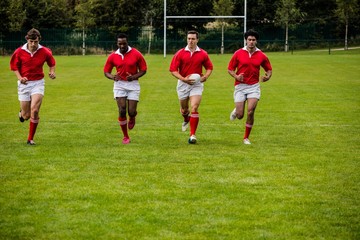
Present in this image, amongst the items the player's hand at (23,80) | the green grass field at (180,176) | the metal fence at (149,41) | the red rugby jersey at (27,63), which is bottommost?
the metal fence at (149,41)

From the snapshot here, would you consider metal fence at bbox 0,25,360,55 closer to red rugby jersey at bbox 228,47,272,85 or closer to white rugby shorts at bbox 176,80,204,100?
white rugby shorts at bbox 176,80,204,100

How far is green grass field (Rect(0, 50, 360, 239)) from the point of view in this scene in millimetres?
7938

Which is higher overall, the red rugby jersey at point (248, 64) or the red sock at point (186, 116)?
the red rugby jersey at point (248, 64)

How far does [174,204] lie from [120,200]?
705 millimetres

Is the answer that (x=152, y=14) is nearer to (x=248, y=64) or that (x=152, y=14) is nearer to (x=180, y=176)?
(x=248, y=64)

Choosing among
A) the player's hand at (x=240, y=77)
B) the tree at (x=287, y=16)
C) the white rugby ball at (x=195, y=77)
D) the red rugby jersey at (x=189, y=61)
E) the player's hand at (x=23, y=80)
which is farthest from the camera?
the tree at (x=287, y=16)

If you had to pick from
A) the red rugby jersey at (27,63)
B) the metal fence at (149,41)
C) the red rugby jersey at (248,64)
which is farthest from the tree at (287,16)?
the red rugby jersey at (27,63)

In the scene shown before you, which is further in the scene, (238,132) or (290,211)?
(238,132)

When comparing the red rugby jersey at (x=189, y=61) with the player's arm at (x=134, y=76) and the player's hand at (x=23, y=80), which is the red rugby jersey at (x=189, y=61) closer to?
the player's arm at (x=134, y=76)

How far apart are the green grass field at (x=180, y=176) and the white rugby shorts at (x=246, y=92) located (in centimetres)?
92

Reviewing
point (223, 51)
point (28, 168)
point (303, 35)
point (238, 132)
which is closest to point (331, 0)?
point (303, 35)

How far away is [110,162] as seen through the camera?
39.7ft

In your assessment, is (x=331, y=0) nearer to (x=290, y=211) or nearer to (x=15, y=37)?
(x=15, y=37)

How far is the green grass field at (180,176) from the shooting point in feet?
26.0
